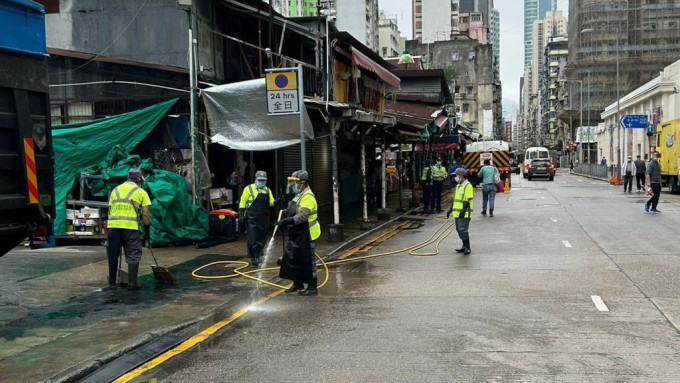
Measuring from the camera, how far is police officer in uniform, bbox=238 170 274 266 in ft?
37.2

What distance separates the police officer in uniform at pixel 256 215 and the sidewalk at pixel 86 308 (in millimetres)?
448

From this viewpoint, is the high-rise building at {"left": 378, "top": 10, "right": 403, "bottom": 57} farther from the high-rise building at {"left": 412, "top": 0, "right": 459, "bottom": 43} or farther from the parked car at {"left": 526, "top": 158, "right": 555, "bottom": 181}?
the parked car at {"left": 526, "top": 158, "right": 555, "bottom": 181}

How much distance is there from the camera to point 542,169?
4788 centimetres

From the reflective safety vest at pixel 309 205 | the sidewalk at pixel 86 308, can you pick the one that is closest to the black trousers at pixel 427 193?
the sidewalk at pixel 86 308

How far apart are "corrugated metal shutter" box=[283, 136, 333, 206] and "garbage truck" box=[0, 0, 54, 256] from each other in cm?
1259

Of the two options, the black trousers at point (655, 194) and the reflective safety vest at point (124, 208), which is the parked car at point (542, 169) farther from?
the reflective safety vest at point (124, 208)

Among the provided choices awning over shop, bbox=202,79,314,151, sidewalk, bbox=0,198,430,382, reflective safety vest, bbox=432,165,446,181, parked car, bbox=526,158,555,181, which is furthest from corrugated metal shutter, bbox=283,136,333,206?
parked car, bbox=526,158,555,181

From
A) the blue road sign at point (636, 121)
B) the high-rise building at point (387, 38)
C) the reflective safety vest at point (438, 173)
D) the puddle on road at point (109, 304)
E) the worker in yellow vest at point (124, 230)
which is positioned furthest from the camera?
the high-rise building at point (387, 38)

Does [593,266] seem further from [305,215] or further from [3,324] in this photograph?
[3,324]

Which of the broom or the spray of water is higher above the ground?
the broom

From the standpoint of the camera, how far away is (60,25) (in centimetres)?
1529

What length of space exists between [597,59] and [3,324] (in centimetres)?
8166

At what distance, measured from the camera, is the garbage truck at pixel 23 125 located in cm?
577

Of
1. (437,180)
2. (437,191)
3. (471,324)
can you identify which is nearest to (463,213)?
(471,324)
